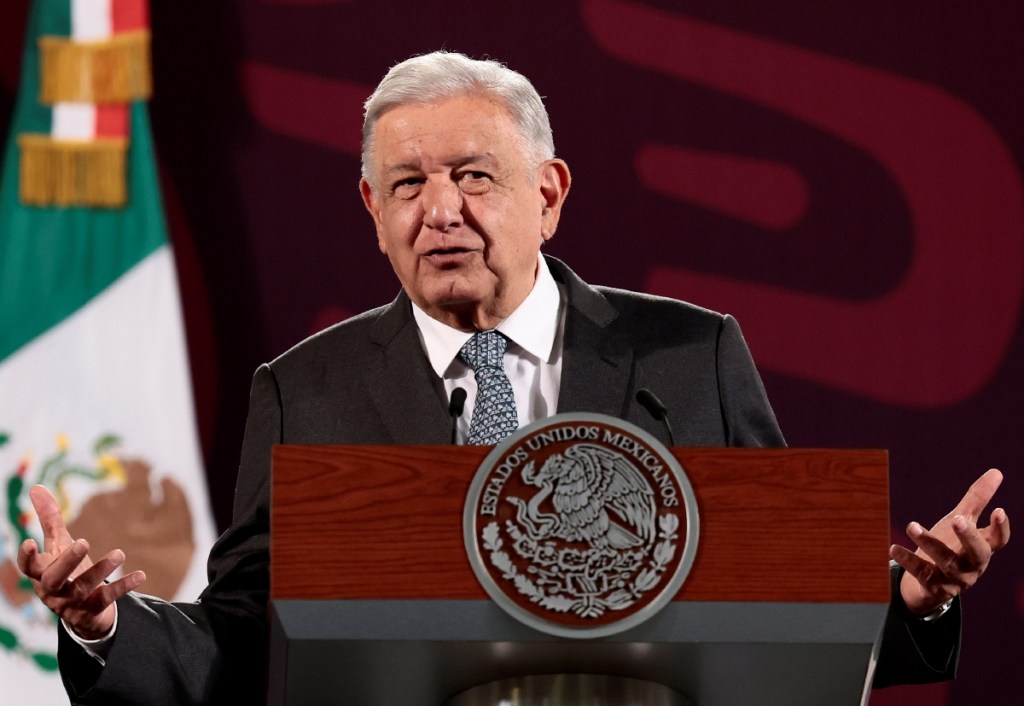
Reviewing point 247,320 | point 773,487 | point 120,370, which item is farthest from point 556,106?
point 773,487

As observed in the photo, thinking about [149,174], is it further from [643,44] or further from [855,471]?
[855,471]

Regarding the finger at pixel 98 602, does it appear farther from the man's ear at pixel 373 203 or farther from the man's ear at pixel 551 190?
the man's ear at pixel 551 190

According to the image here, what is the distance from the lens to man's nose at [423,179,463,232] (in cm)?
221

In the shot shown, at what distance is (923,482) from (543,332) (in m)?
1.33

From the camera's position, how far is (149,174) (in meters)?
3.45

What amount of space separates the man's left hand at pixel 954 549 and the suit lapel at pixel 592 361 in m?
0.53

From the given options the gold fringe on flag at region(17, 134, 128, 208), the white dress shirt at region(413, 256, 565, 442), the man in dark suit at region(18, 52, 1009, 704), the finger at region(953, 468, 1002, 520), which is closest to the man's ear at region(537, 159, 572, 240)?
the man in dark suit at region(18, 52, 1009, 704)

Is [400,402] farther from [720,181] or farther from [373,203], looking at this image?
[720,181]

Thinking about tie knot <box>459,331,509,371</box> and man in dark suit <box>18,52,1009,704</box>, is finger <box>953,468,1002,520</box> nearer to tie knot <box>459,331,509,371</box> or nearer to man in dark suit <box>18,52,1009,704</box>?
man in dark suit <box>18,52,1009,704</box>

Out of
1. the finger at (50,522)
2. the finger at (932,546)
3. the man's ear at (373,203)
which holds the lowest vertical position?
the finger at (50,522)

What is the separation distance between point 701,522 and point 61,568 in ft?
2.38

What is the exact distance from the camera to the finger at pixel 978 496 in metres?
1.81

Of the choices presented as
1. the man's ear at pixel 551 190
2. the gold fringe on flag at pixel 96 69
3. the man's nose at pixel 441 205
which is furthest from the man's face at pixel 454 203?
the gold fringe on flag at pixel 96 69

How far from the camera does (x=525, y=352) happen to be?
7.59 feet
